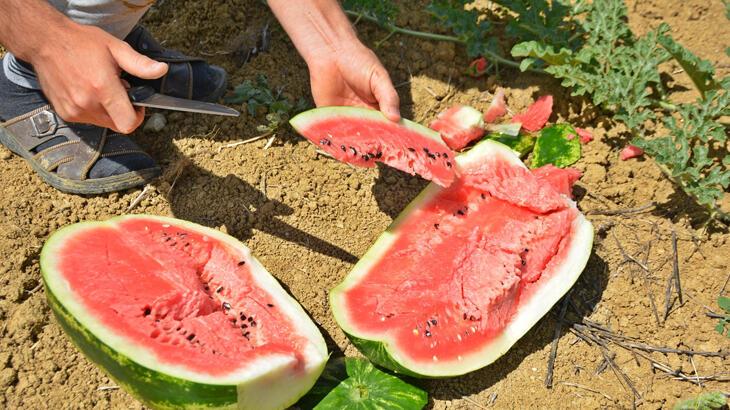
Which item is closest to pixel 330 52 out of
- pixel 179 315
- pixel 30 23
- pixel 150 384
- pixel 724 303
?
pixel 30 23

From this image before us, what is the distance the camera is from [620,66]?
3.31 meters

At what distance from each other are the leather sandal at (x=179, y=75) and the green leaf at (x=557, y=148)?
1.57m

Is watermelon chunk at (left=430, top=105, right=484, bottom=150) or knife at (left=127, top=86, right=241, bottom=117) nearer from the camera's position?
knife at (left=127, top=86, right=241, bottom=117)

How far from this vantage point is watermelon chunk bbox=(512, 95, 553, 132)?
332 centimetres

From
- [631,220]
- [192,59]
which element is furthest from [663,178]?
[192,59]

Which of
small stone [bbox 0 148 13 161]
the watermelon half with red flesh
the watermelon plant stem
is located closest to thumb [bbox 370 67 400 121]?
the watermelon half with red flesh

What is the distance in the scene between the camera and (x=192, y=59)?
10.9 feet

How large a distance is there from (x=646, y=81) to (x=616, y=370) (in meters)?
1.37

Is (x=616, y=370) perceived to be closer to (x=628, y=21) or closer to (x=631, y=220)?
(x=631, y=220)

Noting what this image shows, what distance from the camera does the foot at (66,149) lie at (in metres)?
3.08

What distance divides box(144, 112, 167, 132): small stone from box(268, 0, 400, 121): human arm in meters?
0.76

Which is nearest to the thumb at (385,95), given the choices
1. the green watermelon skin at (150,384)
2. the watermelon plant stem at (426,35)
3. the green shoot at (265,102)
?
the green shoot at (265,102)

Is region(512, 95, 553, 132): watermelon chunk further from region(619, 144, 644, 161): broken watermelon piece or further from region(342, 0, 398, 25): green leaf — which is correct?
region(342, 0, 398, 25): green leaf

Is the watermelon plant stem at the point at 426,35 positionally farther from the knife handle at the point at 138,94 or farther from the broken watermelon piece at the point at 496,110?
the knife handle at the point at 138,94
